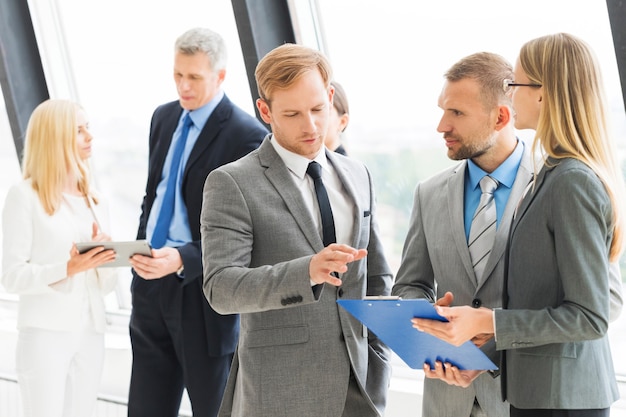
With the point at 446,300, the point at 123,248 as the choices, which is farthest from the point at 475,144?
the point at 123,248

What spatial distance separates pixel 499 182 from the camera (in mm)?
2369

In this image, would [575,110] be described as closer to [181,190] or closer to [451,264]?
[451,264]

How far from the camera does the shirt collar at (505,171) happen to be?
2367mm

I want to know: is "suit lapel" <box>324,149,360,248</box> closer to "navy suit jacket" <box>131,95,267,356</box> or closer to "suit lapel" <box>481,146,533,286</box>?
"suit lapel" <box>481,146,533,286</box>

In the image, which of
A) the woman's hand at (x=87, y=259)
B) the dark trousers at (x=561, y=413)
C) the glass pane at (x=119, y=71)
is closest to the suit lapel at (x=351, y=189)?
the dark trousers at (x=561, y=413)

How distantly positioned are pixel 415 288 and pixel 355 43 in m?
1.79

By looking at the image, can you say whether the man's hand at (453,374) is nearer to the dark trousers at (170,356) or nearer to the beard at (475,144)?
the beard at (475,144)

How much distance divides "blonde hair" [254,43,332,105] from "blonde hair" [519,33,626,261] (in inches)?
24.1

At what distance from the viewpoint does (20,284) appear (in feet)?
12.1

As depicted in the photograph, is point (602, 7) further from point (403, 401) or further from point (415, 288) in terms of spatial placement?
point (403, 401)

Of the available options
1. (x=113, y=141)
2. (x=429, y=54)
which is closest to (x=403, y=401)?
(x=429, y=54)

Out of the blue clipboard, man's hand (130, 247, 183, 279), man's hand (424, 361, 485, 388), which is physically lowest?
man's hand (424, 361, 485, 388)

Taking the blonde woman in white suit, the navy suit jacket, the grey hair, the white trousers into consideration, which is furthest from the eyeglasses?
the white trousers

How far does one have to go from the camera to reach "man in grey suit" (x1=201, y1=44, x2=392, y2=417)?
2285 mm
